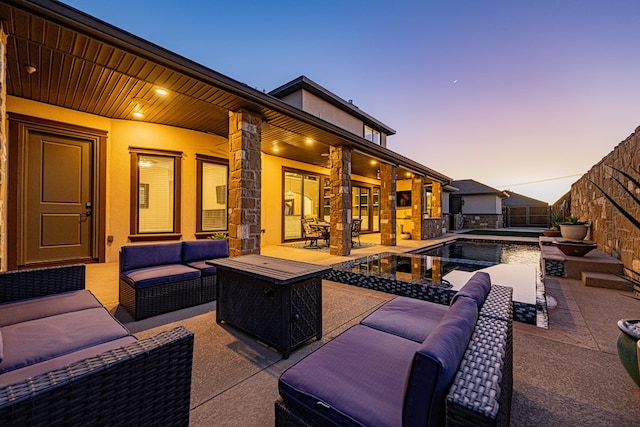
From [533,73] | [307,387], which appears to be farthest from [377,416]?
[533,73]

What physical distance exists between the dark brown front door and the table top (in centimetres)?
429

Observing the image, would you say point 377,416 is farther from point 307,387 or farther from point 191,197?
point 191,197

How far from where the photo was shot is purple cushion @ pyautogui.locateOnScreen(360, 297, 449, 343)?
165cm

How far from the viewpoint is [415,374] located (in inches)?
31.7

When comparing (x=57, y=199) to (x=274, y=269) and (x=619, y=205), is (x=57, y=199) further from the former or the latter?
(x=619, y=205)

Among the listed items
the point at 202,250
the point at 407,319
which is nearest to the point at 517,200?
the point at 407,319

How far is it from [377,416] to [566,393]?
1.61 meters

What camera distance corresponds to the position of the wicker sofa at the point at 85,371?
79cm

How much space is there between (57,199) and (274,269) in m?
5.16

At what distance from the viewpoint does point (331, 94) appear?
387 inches

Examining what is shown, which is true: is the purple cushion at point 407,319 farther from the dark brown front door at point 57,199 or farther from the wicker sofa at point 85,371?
the dark brown front door at point 57,199

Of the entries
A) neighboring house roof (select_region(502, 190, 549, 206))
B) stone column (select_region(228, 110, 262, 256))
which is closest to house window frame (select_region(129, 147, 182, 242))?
stone column (select_region(228, 110, 262, 256))

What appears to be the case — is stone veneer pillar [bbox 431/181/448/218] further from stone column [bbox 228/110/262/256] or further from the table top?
the table top

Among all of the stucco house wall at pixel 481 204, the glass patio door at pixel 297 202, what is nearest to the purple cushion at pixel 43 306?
the glass patio door at pixel 297 202
